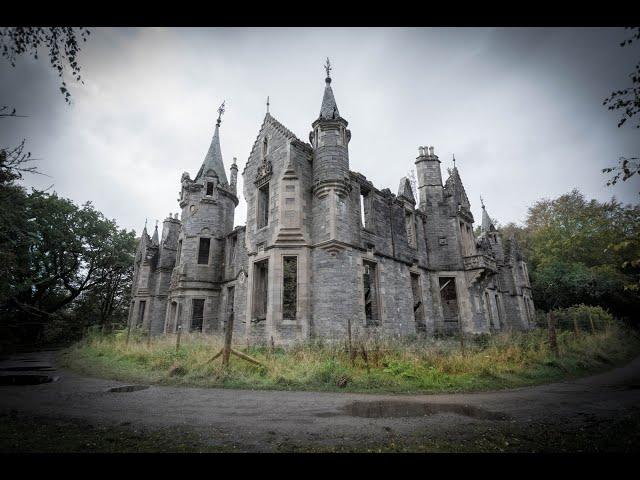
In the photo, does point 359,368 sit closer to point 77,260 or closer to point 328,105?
point 328,105

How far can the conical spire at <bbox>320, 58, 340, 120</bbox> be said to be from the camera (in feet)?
51.3

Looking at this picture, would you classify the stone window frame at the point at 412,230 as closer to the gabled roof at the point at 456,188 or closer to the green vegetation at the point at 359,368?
the gabled roof at the point at 456,188

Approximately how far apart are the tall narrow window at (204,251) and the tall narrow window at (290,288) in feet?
19.0

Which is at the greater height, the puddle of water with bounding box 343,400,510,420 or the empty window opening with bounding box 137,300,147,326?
the empty window opening with bounding box 137,300,147,326

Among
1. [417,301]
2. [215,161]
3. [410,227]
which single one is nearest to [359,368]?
[417,301]

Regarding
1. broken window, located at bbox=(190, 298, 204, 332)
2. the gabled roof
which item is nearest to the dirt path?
broken window, located at bbox=(190, 298, 204, 332)

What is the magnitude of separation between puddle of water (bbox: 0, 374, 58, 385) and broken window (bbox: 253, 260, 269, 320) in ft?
24.3

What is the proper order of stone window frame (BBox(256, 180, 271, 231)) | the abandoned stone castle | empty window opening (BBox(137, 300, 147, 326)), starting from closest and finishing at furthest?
1. the abandoned stone castle
2. stone window frame (BBox(256, 180, 271, 231))
3. empty window opening (BBox(137, 300, 147, 326))

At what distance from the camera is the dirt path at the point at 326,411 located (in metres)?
4.35

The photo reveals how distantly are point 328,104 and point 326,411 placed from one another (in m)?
14.4

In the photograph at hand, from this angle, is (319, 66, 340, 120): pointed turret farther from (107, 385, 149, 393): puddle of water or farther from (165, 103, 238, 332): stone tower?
(107, 385, 149, 393): puddle of water

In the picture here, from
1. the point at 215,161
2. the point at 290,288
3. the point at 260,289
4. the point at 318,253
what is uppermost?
the point at 215,161

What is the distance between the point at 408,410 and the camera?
19.5 ft
